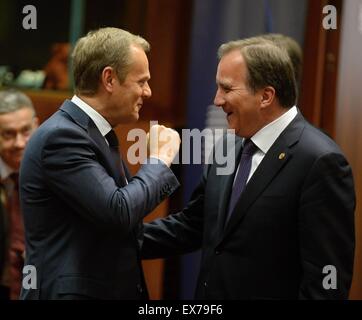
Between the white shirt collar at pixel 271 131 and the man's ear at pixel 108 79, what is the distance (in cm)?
39

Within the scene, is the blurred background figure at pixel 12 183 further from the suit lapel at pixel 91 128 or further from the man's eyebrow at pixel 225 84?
the man's eyebrow at pixel 225 84

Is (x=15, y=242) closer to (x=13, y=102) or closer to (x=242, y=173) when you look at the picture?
(x=13, y=102)

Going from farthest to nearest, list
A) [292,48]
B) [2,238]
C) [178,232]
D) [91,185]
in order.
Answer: [292,48] → [2,238] → [178,232] → [91,185]

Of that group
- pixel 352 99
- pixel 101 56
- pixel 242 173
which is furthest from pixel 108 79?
pixel 352 99

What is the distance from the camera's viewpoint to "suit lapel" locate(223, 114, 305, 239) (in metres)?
1.63

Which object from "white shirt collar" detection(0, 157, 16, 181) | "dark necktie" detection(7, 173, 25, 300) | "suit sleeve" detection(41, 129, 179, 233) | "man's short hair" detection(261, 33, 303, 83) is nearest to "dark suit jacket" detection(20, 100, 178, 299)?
"suit sleeve" detection(41, 129, 179, 233)

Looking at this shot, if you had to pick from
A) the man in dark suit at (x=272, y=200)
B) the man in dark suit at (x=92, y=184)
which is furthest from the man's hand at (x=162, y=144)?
the man in dark suit at (x=272, y=200)

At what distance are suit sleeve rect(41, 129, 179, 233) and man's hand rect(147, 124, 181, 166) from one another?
5 cm

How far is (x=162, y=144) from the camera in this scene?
1.57 metres

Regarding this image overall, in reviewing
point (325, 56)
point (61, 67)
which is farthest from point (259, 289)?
point (61, 67)

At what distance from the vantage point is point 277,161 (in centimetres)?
163

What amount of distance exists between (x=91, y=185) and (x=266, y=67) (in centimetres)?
55

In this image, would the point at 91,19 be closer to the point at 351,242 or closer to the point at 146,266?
the point at 146,266

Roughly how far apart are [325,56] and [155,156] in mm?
1238
